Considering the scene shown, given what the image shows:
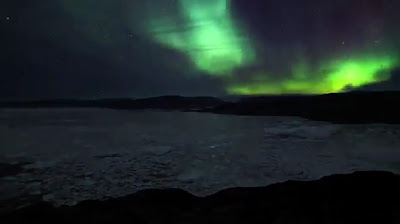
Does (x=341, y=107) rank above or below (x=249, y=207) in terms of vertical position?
above

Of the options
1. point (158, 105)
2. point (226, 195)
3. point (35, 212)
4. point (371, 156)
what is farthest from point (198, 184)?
point (158, 105)

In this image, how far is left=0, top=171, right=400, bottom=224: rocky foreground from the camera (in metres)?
5.43

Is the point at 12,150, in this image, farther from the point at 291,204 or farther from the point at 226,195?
the point at 291,204

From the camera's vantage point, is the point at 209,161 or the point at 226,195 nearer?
the point at 226,195

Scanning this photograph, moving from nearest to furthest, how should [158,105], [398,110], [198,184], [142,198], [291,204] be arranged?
[291,204] → [142,198] → [198,184] → [398,110] → [158,105]

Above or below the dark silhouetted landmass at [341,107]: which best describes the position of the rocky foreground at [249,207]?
below

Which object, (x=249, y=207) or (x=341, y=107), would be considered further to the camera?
(x=341, y=107)

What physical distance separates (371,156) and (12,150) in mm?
12466

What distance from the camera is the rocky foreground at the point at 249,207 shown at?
543cm

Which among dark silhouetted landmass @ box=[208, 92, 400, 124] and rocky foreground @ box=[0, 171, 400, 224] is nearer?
rocky foreground @ box=[0, 171, 400, 224]

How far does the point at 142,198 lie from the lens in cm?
659

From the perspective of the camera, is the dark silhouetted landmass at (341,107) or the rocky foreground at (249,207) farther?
the dark silhouetted landmass at (341,107)

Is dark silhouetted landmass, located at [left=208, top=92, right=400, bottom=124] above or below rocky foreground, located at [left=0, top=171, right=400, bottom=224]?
above

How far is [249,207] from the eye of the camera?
5.97m
